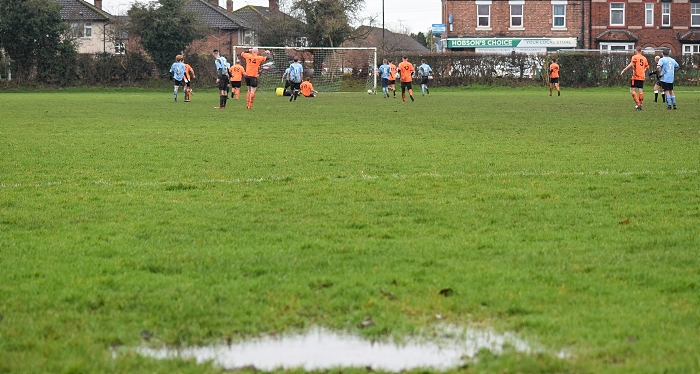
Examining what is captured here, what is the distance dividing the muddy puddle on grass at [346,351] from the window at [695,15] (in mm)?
70286

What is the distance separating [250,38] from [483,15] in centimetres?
2045

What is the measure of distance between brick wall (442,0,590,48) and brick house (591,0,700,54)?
3.27 feet

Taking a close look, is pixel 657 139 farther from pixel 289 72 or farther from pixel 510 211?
pixel 289 72

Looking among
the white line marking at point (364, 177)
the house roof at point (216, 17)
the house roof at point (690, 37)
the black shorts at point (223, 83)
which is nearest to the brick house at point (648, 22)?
the house roof at point (690, 37)

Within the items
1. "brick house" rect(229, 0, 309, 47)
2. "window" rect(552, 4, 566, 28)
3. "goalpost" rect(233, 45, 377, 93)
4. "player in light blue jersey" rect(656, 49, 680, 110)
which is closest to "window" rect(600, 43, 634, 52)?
"window" rect(552, 4, 566, 28)

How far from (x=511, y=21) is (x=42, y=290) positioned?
66.3m

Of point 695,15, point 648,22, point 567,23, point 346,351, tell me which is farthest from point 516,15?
point 346,351

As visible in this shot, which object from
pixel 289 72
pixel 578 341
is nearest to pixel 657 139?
pixel 578 341

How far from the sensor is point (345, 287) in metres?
5.62

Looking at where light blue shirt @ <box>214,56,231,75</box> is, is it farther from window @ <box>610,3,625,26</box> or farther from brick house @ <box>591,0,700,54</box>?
window @ <box>610,3,625,26</box>

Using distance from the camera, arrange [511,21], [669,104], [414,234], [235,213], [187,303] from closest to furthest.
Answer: [187,303]
[414,234]
[235,213]
[669,104]
[511,21]

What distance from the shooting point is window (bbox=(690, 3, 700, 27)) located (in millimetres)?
68938

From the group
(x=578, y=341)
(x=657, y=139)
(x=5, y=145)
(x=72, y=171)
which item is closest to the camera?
(x=578, y=341)

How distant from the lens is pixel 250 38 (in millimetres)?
77500
